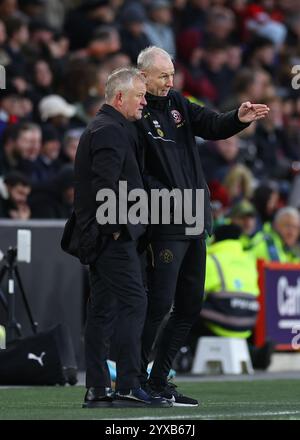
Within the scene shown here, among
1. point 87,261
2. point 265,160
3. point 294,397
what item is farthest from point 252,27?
point 87,261

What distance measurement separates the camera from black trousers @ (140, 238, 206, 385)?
8.52 m

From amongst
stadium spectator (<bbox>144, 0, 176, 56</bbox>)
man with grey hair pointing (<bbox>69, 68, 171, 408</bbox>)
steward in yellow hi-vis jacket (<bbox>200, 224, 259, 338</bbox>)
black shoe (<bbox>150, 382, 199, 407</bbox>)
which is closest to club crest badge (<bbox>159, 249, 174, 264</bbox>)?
man with grey hair pointing (<bbox>69, 68, 171, 408</bbox>)

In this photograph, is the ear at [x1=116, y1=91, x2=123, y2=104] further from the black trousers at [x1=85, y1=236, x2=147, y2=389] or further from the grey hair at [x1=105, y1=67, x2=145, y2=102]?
the black trousers at [x1=85, y1=236, x2=147, y2=389]

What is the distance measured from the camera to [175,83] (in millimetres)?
18047

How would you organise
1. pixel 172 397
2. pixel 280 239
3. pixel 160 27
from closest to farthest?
pixel 172 397 < pixel 280 239 < pixel 160 27

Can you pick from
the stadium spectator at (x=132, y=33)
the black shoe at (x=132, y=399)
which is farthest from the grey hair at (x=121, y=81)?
the stadium spectator at (x=132, y=33)

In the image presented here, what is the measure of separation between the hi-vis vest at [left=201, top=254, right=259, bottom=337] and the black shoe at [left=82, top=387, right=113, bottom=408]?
501 centimetres

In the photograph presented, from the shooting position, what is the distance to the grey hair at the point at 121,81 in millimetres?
8273

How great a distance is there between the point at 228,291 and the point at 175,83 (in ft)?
16.9

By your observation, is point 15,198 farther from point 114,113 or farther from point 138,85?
point 138,85

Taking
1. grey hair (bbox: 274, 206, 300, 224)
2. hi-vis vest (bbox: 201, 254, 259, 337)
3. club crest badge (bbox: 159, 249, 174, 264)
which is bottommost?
hi-vis vest (bbox: 201, 254, 259, 337)

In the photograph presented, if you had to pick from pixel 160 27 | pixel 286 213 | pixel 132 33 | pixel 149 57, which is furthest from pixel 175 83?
pixel 149 57

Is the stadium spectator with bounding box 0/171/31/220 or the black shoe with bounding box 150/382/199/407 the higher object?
the stadium spectator with bounding box 0/171/31/220

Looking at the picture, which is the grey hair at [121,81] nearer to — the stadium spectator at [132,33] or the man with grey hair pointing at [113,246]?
the man with grey hair pointing at [113,246]
